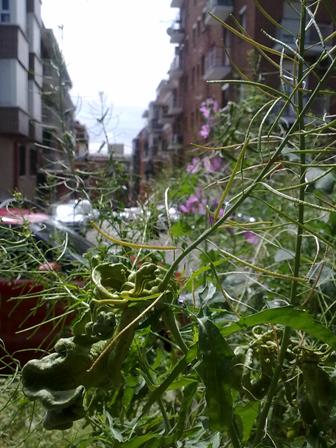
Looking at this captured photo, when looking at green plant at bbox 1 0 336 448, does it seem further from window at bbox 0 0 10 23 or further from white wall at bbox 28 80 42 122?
window at bbox 0 0 10 23

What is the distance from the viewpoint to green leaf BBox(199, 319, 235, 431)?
380 millimetres

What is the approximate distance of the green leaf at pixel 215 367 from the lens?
0.38 meters

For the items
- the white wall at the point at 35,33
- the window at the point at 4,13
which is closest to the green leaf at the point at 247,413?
the white wall at the point at 35,33

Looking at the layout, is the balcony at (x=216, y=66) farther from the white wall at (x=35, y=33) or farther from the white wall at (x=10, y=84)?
the white wall at (x=35, y=33)

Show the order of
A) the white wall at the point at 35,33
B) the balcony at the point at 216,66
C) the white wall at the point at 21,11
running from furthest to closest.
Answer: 1. the balcony at the point at 216,66
2. the white wall at the point at 21,11
3. the white wall at the point at 35,33

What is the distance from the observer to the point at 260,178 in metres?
0.40

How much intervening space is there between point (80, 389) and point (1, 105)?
14156mm

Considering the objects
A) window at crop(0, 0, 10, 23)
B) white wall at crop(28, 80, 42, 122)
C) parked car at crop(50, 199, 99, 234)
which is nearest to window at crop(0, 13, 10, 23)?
window at crop(0, 0, 10, 23)

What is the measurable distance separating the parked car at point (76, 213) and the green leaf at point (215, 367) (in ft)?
1.25

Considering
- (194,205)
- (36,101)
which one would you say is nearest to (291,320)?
(194,205)

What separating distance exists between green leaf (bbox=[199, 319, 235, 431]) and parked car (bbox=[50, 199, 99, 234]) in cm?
38

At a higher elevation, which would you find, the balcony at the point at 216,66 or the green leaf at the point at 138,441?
the balcony at the point at 216,66

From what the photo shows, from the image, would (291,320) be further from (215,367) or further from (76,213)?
(76,213)

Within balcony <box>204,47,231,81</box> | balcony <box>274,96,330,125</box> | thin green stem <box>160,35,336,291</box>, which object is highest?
balcony <box>204,47,231,81</box>
